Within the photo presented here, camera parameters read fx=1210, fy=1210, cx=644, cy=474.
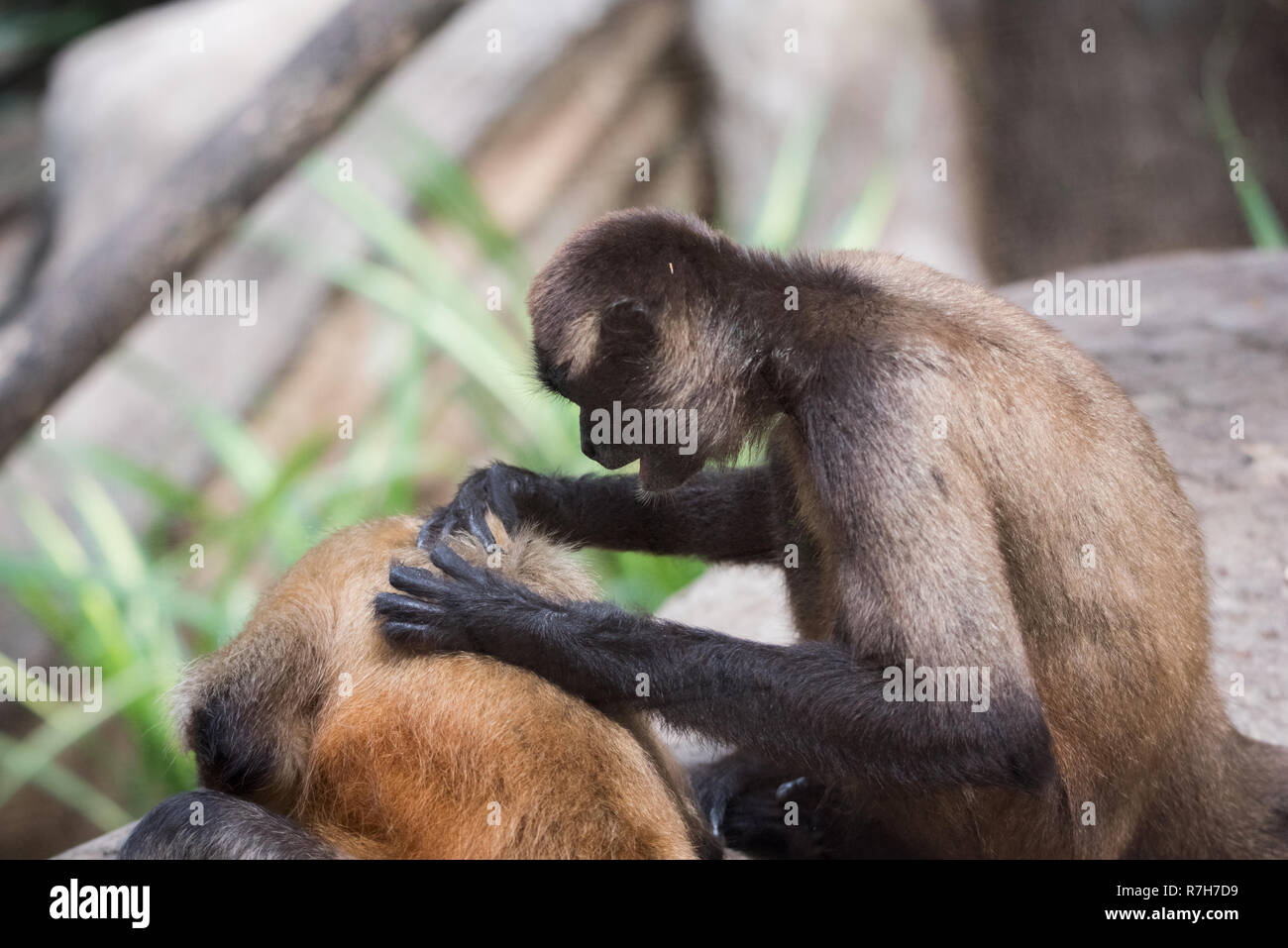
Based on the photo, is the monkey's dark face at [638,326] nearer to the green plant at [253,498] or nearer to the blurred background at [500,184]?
the green plant at [253,498]

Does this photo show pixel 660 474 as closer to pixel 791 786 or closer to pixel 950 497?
pixel 950 497

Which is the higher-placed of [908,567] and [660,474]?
[660,474]

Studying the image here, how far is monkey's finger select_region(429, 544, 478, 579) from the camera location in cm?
282

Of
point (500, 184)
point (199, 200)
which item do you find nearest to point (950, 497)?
point (199, 200)

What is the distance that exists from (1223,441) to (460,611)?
3.35 metres

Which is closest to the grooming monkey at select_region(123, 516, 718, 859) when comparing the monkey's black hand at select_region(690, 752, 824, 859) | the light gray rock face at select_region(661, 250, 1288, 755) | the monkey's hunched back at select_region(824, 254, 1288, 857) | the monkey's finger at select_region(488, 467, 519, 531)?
the monkey's finger at select_region(488, 467, 519, 531)

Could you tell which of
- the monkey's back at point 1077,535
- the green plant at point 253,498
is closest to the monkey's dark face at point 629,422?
the monkey's back at point 1077,535

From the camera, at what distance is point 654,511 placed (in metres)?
3.76

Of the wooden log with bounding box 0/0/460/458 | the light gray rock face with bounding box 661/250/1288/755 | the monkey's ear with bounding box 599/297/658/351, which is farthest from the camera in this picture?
the wooden log with bounding box 0/0/460/458

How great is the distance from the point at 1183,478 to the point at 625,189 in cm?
568

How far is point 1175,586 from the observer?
9.60 feet

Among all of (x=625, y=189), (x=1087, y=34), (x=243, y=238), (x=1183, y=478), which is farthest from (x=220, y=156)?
(x=1087, y=34)

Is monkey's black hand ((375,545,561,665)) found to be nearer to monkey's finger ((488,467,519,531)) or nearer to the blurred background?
monkey's finger ((488,467,519,531))

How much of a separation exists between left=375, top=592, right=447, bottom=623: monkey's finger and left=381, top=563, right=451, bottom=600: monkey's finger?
23 mm
